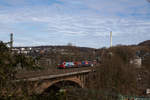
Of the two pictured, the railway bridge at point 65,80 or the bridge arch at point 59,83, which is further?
the railway bridge at point 65,80

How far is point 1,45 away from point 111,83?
2598cm

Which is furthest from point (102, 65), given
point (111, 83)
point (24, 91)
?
point (24, 91)

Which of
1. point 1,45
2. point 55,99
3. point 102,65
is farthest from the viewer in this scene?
point 102,65

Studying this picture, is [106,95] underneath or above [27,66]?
underneath

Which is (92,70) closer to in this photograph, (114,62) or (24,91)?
(114,62)

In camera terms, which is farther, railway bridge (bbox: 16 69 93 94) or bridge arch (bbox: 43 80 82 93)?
railway bridge (bbox: 16 69 93 94)

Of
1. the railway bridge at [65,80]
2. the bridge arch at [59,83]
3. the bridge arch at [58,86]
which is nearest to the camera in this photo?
the bridge arch at [58,86]

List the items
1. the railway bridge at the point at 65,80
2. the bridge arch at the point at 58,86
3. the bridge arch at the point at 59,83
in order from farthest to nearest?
the railway bridge at the point at 65,80
the bridge arch at the point at 59,83
the bridge arch at the point at 58,86

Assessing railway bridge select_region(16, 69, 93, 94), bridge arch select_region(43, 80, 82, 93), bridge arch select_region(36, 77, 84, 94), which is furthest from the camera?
railway bridge select_region(16, 69, 93, 94)

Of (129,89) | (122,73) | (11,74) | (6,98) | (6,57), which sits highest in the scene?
(6,57)

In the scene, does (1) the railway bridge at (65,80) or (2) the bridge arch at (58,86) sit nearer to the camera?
(2) the bridge arch at (58,86)

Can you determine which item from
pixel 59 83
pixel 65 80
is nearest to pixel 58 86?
pixel 59 83

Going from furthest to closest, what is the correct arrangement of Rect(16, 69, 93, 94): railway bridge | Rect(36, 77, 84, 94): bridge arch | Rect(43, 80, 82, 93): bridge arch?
Rect(16, 69, 93, 94): railway bridge → Rect(36, 77, 84, 94): bridge arch → Rect(43, 80, 82, 93): bridge arch

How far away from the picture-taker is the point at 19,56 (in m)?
5.34
